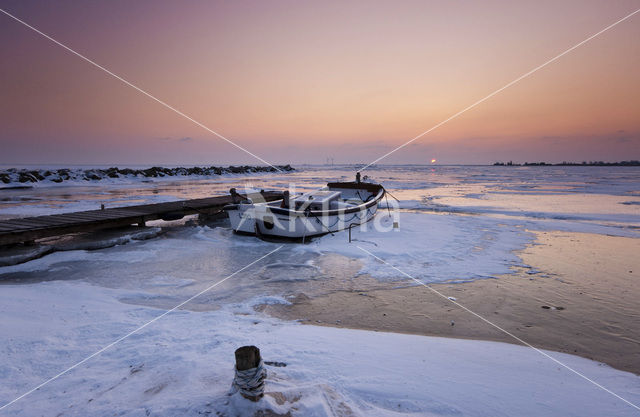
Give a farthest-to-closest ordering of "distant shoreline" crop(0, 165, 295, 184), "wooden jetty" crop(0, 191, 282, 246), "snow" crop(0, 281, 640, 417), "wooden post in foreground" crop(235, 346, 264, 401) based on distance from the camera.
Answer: "distant shoreline" crop(0, 165, 295, 184) < "wooden jetty" crop(0, 191, 282, 246) < "snow" crop(0, 281, 640, 417) < "wooden post in foreground" crop(235, 346, 264, 401)

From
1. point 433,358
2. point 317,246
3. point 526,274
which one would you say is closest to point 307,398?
point 433,358

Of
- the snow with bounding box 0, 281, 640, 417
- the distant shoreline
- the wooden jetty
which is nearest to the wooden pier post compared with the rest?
the snow with bounding box 0, 281, 640, 417

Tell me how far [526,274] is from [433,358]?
5.40 meters

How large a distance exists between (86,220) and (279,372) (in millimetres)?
10555

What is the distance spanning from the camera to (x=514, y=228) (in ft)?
45.1

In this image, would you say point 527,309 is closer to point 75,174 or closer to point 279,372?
point 279,372

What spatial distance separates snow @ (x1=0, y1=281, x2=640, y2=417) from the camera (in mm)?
3086

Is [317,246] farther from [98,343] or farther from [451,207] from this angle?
[451,207]

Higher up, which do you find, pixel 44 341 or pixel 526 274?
pixel 44 341

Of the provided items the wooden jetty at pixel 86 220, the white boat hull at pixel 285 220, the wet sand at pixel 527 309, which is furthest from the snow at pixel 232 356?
the white boat hull at pixel 285 220

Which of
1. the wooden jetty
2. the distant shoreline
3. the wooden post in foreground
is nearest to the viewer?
the wooden post in foreground

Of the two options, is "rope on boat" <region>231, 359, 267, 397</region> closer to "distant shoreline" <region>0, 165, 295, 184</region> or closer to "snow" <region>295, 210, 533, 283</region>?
"snow" <region>295, 210, 533, 283</region>

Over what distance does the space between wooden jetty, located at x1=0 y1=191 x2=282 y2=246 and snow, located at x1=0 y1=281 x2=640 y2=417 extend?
17.6 ft

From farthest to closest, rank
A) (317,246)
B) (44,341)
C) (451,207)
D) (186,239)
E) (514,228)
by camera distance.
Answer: (451,207), (514,228), (186,239), (317,246), (44,341)
